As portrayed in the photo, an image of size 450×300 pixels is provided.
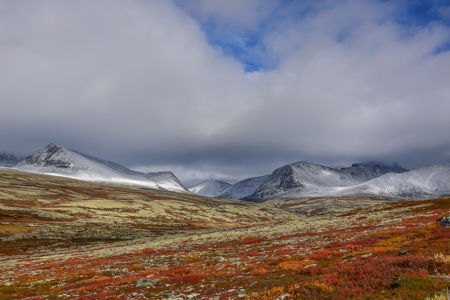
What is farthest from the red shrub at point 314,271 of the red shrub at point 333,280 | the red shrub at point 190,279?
the red shrub at point 190,279

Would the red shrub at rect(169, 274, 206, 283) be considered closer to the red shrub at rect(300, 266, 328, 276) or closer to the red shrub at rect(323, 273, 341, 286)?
the red shrub at rect(300, 266, 328, 276)

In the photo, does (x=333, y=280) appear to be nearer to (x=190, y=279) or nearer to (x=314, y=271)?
(x=314, y=271)

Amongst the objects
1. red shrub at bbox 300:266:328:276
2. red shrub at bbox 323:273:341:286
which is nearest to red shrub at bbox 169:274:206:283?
red shrub at bbox 300:266:328:276

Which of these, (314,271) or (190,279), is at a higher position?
(314,271)

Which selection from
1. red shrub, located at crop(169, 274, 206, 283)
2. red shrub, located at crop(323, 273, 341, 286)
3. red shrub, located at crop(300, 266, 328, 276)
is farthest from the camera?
red shrub, located at crop(169, 274, 206, 283)

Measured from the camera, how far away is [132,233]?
119938 mm

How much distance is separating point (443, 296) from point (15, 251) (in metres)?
105

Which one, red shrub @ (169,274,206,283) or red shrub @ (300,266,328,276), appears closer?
red shrub @ (300,266,328,276)

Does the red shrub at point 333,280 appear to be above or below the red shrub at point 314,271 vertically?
above

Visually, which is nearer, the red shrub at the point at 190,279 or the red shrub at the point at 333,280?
the red shrub at the point at 333,280

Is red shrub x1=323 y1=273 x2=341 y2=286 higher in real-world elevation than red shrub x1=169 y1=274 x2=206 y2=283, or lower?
higher

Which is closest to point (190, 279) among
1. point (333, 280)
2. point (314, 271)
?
point (314, 271)

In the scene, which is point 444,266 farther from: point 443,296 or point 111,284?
point 111,284

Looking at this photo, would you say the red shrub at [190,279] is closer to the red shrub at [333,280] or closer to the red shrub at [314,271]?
the red shrub at [314,271]
